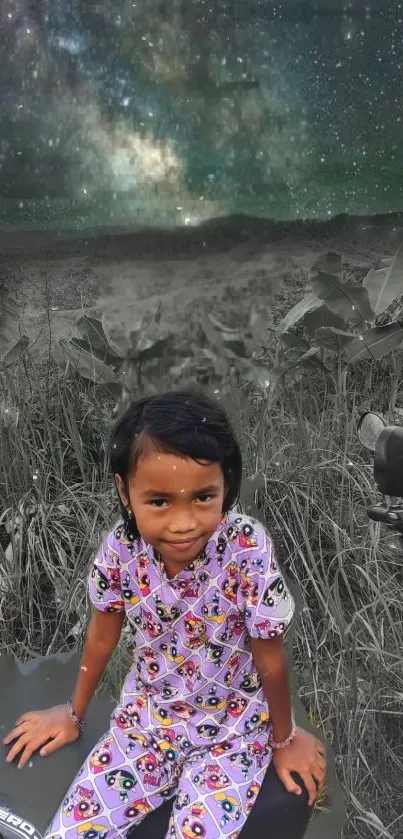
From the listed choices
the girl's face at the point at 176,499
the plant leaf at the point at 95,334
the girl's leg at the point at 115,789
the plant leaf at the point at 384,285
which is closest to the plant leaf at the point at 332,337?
the plant leaf at the point at 384,285

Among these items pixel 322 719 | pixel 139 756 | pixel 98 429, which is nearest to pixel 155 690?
pixel 139 756

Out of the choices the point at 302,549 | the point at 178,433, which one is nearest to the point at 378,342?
the point at 302,549

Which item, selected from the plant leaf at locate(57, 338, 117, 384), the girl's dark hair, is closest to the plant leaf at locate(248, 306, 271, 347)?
the girl's dark hair

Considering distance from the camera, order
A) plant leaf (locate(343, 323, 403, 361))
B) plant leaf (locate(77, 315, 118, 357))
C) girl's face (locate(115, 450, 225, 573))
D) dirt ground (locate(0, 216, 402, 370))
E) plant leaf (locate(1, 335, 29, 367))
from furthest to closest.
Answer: plant leaf (locate(1, 335, 29, 367)), plant leaf (locate(343, 323, 403, 361)), plant leaf (locate(77, 315, 118, 357)), dirt ground (locate(0, 216, 402, 370)), girl's face (locate(115, 450, 225, 573))

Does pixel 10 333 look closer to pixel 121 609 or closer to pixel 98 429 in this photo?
pixel 98 429

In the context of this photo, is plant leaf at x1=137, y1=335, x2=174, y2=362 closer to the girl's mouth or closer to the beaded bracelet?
the girl's mouth

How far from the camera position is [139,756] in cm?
79

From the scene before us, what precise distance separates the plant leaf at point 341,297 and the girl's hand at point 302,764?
52 centimetres

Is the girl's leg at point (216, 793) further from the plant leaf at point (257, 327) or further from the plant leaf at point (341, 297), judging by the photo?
the plant leaf at point (341, 297)

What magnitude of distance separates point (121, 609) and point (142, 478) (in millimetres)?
193

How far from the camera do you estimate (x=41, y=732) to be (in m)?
0.82

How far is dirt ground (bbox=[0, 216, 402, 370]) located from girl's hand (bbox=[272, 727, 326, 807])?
407mm

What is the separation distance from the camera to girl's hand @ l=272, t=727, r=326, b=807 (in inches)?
30.7

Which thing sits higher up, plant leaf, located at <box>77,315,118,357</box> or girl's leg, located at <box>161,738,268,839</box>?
plant leaf, located at <box>77,315,118,357</box>
